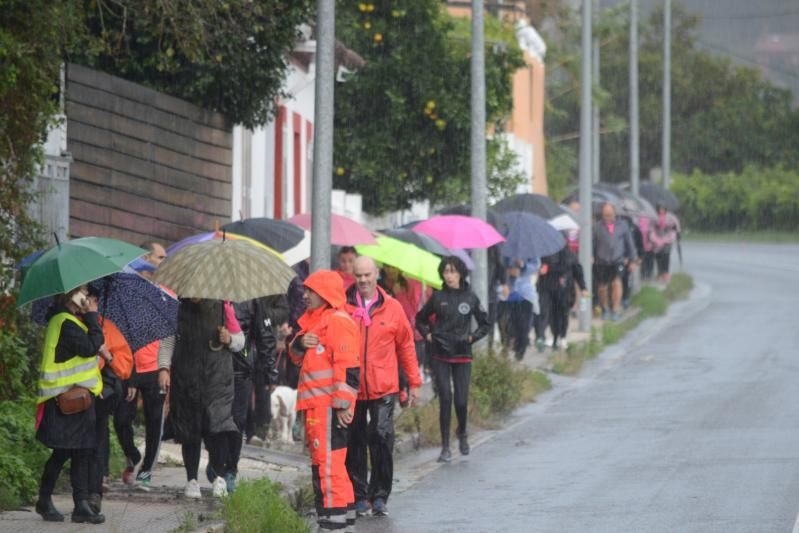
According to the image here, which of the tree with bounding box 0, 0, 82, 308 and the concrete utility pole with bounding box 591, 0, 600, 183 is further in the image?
the concrete utility pole with bounding box 591, 0, 600, 183

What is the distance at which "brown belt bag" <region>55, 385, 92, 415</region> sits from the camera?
1133cm

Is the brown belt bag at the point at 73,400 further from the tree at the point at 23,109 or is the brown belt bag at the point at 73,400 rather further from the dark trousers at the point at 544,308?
the dark trousers at the point at 544,308

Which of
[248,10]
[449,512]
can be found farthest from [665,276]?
[449,512]

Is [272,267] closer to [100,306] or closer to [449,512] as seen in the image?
[100,306]

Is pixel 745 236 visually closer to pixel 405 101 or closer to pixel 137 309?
pixel 405 101

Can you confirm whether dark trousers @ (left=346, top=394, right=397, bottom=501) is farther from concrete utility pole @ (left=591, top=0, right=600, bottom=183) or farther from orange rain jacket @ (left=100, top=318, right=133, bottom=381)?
concrete utility pole @ (left=591, top=0, right=600, bottom=183)

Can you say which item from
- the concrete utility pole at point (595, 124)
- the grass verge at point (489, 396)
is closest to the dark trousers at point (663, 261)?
the concrete utility pole at point (595, 124)

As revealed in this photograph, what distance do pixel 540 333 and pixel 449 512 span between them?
1349cm

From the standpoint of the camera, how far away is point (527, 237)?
77.7 feet

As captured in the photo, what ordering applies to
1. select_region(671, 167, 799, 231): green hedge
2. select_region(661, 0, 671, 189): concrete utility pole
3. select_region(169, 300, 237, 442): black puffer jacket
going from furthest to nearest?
select_region(671, 167, 799, 231): green hedge
select_region(661, 0, 671, 189): concrete utility pole
select_region(169, 300, 237, 442): black puffer jacket

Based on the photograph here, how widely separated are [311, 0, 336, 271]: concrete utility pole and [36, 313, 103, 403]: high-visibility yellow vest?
389 cm

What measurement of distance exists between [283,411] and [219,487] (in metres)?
3.31

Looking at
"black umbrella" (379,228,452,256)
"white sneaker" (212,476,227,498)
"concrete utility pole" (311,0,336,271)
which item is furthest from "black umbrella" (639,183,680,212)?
"white sneaker" (212,476,227,498)

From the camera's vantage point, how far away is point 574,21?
64.1 m
